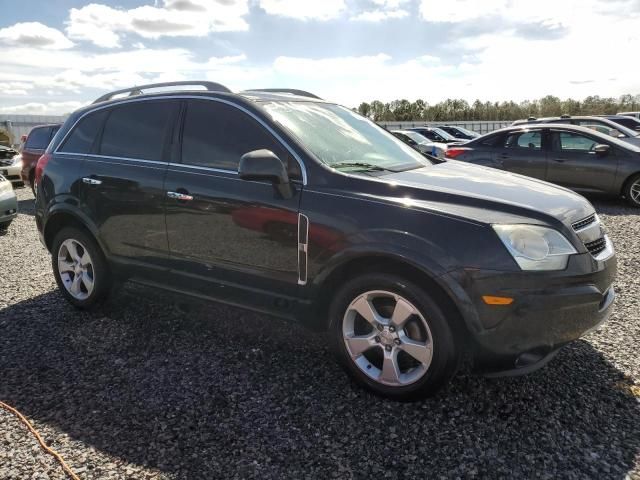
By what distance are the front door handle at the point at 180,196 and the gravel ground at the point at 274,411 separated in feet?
2.74

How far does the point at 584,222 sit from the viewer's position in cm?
314

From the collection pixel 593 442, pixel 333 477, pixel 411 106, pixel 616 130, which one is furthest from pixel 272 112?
pixel 411 106

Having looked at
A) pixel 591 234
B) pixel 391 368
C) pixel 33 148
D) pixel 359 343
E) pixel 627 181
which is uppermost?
pixel 33 148

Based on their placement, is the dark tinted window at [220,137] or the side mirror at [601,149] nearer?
the dark tinted window at [220,137]

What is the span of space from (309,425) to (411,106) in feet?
164

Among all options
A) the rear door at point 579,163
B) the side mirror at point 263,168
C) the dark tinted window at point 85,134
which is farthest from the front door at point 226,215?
the rear door at point 579,163

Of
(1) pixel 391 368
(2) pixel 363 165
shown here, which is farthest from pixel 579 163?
(1) pixel 391 368

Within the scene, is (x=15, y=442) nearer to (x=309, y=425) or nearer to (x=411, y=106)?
(x=309, y=425)

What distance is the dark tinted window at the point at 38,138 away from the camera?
12172mm

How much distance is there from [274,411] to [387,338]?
783 millimetres

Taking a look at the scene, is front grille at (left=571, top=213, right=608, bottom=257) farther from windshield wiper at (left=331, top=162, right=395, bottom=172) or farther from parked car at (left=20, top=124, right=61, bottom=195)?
parked car at (left=20, top=124, right=61, bottom=195)

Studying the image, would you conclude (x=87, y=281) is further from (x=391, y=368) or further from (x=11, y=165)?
(x=11, y=165)

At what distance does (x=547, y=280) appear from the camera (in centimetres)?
269

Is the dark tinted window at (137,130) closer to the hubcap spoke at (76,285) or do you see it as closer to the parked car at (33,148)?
the hubcap spoke at (76,285)
